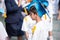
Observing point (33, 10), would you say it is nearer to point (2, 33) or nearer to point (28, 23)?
point (28, 23)

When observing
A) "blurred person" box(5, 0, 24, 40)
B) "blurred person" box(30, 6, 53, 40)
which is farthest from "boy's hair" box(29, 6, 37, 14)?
"blurred person" box(5, 0, 24, 40)

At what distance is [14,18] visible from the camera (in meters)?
2.36

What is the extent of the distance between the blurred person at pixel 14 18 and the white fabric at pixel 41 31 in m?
0.16

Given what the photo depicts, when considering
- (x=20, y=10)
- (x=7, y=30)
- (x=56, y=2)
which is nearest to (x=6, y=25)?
(x=7, y=30)

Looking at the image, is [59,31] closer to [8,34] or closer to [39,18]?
[39,18]

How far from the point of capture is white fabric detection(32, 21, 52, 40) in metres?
2.45

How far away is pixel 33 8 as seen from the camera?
95.2 inches

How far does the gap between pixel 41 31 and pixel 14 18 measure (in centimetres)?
32

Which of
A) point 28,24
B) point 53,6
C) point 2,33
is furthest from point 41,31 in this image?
point 2,33

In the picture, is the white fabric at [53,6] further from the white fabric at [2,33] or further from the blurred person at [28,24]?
the white fabric at [2,33]

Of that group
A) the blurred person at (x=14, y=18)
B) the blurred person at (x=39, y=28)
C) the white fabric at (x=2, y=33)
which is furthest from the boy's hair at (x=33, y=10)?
the white fabric at (x=2, y=33)

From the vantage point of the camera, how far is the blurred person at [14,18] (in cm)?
233

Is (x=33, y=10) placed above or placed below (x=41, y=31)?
above

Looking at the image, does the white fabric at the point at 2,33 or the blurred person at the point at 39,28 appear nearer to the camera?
the white fabric at the point at 2,33
